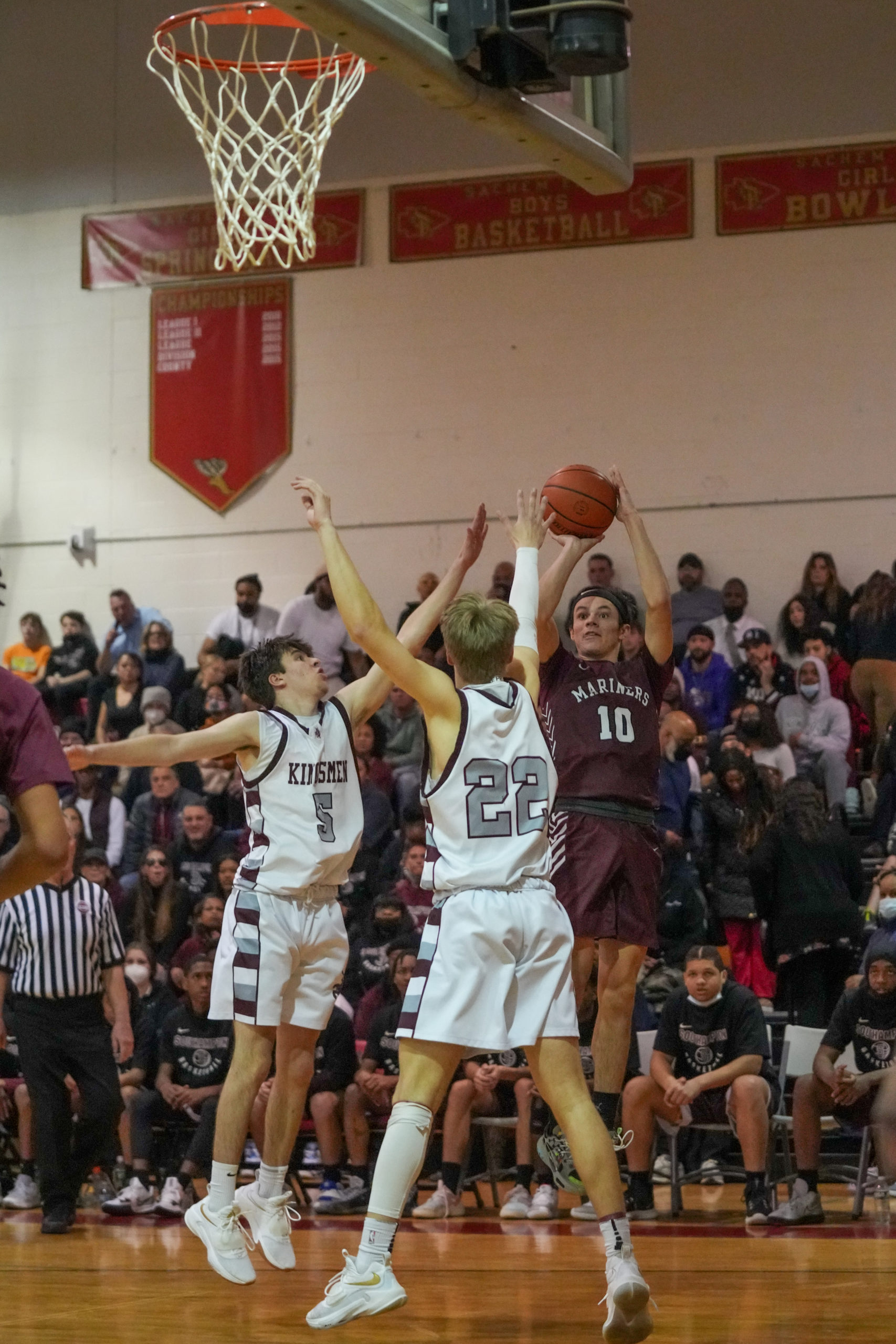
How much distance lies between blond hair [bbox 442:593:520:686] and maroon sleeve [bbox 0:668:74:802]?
191 cm

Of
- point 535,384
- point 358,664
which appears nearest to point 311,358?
point 535,384

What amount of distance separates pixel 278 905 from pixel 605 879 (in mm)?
1340

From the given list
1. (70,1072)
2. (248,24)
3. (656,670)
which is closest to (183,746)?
(656,670)

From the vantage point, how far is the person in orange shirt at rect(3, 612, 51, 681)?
60.6 feet

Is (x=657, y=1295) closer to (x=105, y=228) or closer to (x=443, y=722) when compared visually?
(x=443, y=722)

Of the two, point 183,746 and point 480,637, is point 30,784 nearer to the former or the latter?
point 480,637

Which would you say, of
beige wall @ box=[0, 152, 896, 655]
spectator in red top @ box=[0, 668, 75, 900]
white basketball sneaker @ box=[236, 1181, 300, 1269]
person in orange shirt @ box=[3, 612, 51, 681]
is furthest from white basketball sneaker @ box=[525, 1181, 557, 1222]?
person in orange shirt @ box=[3, 612, 51, 681]

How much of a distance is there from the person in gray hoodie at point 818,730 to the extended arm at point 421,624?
7773mm

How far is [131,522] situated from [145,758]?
1307 cm

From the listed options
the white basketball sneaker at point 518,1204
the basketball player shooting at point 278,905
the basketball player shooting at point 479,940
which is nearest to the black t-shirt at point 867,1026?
the white basketball sneaker at point 518,1204

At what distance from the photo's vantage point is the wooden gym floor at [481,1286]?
17.6 ft

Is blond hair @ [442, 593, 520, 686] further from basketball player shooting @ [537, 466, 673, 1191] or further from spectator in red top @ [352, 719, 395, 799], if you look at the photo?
spectator in red top @ [352, 719, 395, 799]

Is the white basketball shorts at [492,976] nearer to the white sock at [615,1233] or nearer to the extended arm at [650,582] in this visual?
the white sock at [615,1233]

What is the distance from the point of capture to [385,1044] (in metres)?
10.3
